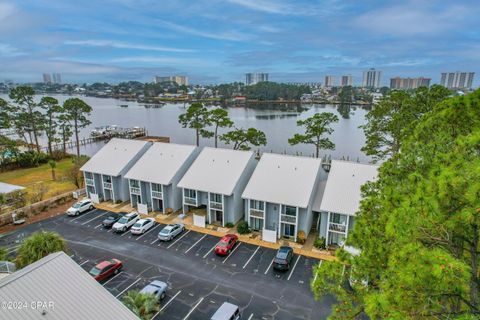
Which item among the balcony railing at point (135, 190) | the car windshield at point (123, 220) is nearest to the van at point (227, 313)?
the car windshield at point (123, 220)

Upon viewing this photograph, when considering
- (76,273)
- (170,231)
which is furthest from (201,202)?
(76,273)

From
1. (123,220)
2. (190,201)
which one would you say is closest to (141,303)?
(123,220)

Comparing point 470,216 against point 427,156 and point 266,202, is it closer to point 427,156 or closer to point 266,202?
point 427,156

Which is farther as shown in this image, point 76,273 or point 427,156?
point 76,273

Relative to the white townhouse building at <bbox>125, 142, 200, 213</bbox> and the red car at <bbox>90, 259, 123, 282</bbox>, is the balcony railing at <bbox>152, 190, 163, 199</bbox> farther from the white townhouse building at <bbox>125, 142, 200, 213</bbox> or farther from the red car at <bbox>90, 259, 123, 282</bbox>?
the red car at <bbox>90, 259, 123, 282</bbox>

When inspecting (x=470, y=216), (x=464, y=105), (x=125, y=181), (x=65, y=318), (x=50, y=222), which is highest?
(x=464, y=105)
